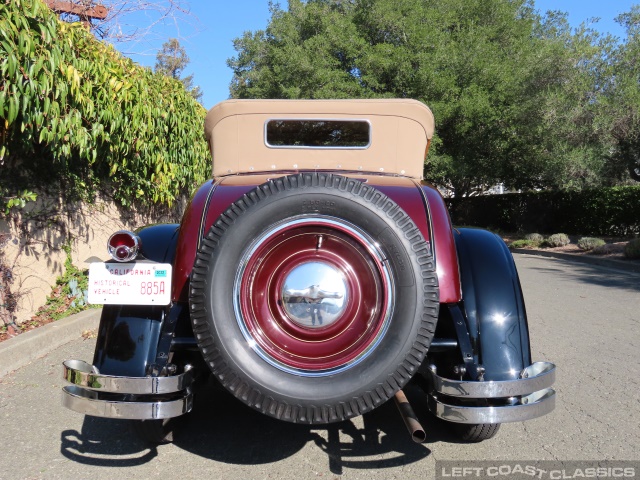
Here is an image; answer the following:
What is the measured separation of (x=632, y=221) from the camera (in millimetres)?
17516

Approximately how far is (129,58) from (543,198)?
18.3m

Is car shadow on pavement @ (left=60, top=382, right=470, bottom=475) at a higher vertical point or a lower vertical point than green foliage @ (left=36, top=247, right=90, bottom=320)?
lower

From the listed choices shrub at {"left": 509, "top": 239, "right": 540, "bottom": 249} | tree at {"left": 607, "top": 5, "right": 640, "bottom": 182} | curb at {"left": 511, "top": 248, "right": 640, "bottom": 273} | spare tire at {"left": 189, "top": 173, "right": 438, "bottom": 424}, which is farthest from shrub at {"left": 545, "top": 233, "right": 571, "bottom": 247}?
spare tire at {"left": 189, "top": 173, "right": 438, "bottom": 424}

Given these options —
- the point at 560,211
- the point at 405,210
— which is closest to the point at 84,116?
the point at 405,210

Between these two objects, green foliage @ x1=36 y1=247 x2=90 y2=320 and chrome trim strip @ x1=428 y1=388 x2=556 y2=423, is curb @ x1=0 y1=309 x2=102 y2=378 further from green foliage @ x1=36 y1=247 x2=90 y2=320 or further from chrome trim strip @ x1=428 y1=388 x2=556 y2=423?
chrome trim strip @ x1=428 y1=388 x2=556 y2=423

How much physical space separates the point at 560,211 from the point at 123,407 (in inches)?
810

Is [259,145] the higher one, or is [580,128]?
[580,128]

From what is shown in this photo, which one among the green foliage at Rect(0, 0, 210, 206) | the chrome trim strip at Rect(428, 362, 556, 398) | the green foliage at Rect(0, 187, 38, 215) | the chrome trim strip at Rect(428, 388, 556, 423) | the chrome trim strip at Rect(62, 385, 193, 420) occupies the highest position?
the green foliage at Rect(0, 0, 210, 206)

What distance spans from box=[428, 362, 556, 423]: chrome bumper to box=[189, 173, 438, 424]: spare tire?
0.87ft

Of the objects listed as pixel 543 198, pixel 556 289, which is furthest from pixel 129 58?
pixel 543 198

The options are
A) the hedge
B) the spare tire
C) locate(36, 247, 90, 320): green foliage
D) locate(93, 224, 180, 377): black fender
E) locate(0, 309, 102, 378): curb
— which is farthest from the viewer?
the hedge

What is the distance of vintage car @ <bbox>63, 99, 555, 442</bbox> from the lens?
255 centimetres

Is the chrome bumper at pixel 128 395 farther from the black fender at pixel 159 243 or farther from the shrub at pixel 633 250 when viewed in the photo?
the shrub at pixel 633 250

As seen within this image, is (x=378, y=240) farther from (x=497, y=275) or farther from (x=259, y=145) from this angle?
(x=259, y=145)
